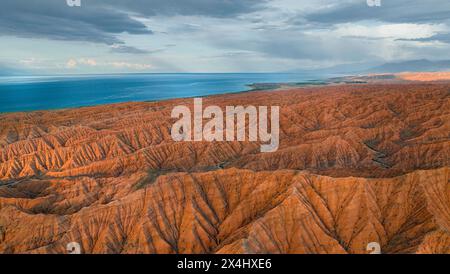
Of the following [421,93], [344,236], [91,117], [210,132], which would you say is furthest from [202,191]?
[421,93]

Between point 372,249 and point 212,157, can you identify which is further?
point 212,157

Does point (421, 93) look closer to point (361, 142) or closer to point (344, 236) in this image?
point (361, 142)

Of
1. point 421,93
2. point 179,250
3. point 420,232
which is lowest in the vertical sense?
point 179,250

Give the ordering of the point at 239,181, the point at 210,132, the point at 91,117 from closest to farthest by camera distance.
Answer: the point at 239,181 < the point at 210,132 < the point at 91,117

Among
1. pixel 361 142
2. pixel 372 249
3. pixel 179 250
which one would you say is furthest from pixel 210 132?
pixel 372 249

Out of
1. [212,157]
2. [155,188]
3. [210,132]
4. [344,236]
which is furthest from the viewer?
[210,132]

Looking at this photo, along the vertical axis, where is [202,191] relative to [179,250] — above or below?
above

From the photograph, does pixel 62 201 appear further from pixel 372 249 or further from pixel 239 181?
pixel 372 249
